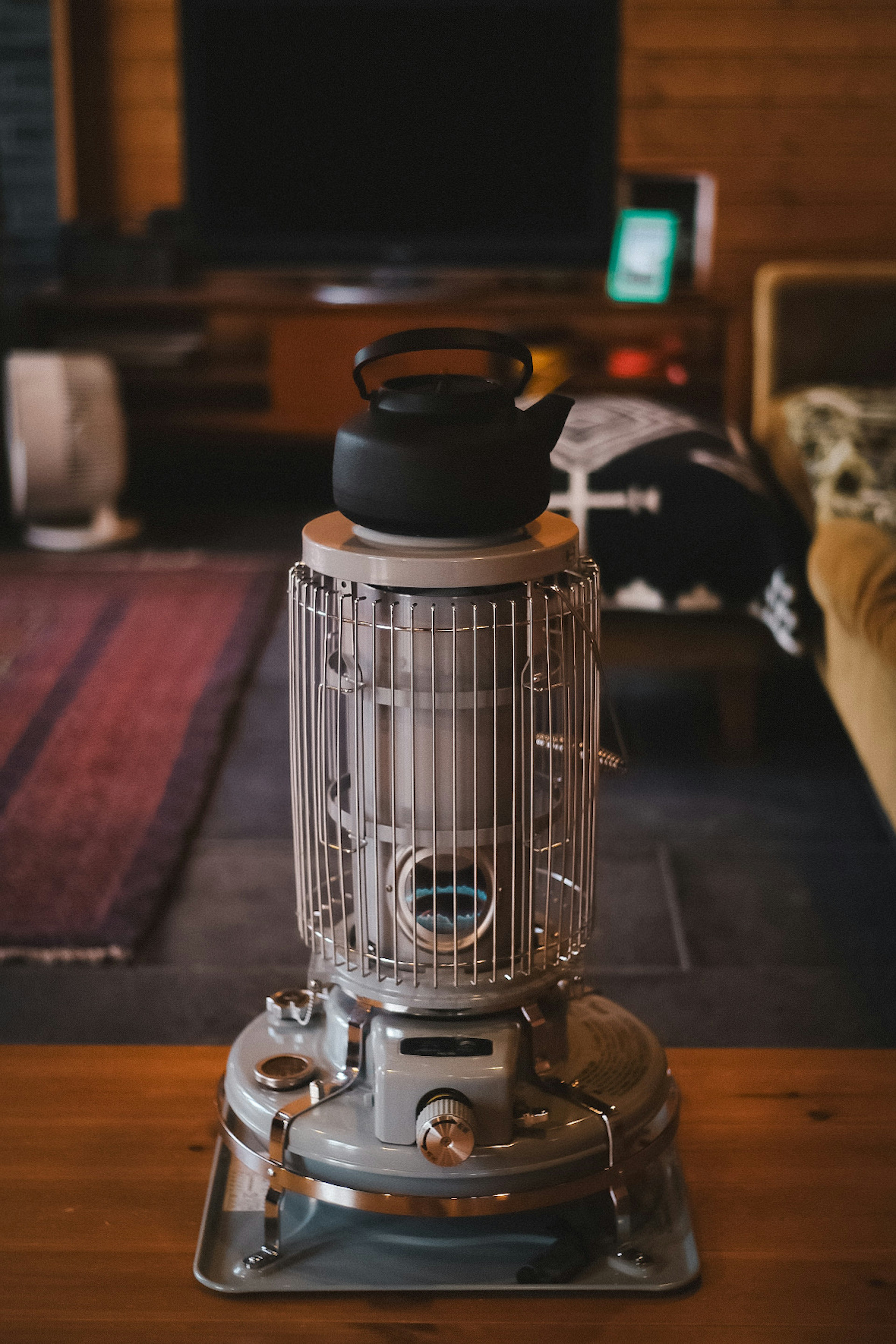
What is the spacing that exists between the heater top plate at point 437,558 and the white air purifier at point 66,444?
2.71 metres

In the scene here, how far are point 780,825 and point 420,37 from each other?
269 cm

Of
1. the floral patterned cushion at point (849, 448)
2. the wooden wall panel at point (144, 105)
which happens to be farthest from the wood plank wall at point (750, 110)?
the floral patterned cushion at point (849, 448)

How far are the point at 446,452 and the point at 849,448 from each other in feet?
5.90

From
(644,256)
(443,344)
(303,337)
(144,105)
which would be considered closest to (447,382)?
(443,344)

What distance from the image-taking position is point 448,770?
32.7 inches

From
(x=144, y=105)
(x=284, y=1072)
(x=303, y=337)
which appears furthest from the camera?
(x=144, y=105)

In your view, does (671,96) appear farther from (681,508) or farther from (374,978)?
(374,978)

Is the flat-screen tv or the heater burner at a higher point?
the flat-screen tv

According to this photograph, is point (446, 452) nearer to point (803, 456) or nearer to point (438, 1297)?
point (438, 1297)

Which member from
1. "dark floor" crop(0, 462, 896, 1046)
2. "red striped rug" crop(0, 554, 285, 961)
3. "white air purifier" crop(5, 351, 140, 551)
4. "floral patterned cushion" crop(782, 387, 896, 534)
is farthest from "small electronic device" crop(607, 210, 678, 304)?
"dark floor" crop(0, 462, 896, 1046)

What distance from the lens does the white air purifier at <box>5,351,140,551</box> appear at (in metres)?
3.35

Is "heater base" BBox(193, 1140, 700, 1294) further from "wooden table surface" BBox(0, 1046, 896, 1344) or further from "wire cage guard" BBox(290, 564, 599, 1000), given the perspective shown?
"wire cage guard" BBox(290, 564, 599, 1000)

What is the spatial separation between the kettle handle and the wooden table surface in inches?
20.4

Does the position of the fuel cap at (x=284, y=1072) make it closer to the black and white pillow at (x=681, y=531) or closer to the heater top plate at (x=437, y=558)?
the heater top plate at (x=437, y=558)
